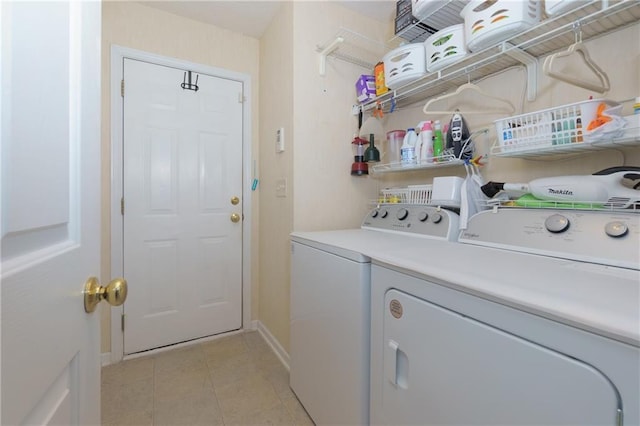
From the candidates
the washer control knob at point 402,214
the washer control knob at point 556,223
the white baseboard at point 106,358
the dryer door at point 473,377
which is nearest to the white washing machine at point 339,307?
the washer control knob at point 402,214

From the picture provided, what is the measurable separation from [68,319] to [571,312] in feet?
2.80

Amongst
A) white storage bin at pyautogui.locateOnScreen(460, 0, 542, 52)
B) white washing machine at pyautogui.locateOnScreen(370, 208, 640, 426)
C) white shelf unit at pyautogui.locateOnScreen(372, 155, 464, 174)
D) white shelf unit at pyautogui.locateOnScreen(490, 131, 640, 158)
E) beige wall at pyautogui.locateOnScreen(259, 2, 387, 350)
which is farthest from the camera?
beige wall at pyautogui.locateOnScreen(259, 2, 387, 350)

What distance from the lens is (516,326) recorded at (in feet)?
1.96

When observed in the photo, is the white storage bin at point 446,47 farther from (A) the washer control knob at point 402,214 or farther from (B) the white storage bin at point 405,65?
(A) the washer control knob at point 402,214

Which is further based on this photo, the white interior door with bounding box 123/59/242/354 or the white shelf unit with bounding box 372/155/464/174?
the white interior door with bounding box 123/59/242/354

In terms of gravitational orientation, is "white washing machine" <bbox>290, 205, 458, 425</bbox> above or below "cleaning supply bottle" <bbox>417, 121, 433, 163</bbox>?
below

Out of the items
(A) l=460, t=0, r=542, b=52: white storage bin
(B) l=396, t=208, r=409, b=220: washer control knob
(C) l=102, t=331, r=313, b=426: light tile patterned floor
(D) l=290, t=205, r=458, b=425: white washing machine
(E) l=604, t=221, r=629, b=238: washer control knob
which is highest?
(A) l=460, t=0, r=542, b=52: white storage bin

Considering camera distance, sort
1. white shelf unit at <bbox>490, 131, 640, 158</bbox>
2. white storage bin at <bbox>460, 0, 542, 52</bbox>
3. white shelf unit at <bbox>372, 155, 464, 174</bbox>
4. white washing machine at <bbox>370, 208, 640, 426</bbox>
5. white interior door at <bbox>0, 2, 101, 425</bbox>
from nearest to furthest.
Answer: white interior door at <bbox>0, 2, 101, 425</bbox> → white washing machine at <bbox>370, 208, 640, 426</bbox> → white shelf unit at <bbox>490, 131, 640, 158</bbox> → white storage bin at <bbox>460, 0, 542, 52</bbox> → white shelf unit at <bbox>372, 155, 464, 174</bbox>

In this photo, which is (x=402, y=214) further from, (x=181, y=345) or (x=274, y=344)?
(x=181, y=345)

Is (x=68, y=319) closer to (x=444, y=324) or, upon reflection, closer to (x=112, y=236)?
(x=444, y=324)

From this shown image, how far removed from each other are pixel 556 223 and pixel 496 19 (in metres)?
0.79

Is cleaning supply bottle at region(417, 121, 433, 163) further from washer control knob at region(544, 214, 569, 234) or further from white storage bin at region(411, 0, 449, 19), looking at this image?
washer control knob at region(544, 214, 569, 234)

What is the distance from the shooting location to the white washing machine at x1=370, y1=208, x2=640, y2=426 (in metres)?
0.49

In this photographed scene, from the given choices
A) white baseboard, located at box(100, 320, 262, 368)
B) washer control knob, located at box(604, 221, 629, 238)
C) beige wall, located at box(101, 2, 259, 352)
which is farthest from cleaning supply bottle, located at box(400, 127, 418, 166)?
white baseboard, located at box(100, 320, 262, 368)
